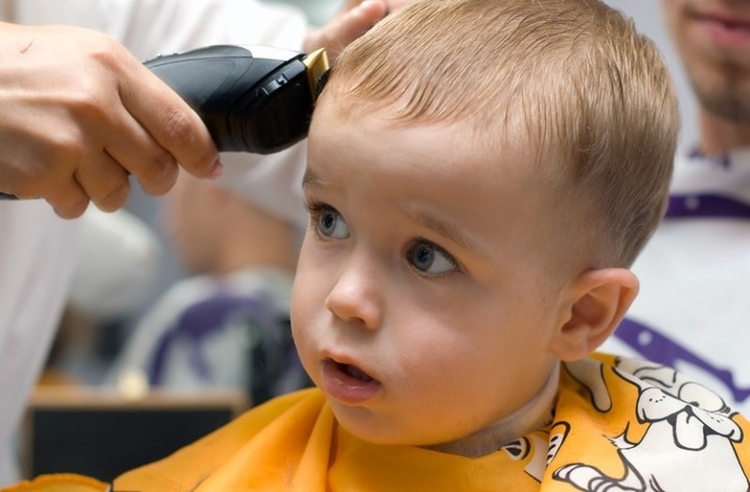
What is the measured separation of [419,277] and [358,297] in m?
0.05

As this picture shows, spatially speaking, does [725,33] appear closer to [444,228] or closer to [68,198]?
[444,228]

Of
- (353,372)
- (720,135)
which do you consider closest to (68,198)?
(353,372)

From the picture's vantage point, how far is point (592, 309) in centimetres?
94

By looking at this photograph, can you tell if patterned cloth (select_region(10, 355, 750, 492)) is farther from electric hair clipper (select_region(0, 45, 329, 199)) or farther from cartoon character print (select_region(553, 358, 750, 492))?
electric hair clipper (select_region(0, 45, 329, 199))

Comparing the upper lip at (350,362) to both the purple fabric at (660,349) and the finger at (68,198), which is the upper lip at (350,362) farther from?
the purple fabric at (660,349)

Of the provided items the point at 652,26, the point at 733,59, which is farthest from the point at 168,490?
the point at 652,26

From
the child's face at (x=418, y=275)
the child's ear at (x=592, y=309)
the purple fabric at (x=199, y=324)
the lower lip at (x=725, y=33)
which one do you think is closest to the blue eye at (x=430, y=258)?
the child's face at (x=418, y=275)

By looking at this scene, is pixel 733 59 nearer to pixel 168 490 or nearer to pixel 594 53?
pixel 594 53

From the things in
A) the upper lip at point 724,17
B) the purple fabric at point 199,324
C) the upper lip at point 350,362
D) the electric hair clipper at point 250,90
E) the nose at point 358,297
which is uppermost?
the electric hair clipper at point 250,90

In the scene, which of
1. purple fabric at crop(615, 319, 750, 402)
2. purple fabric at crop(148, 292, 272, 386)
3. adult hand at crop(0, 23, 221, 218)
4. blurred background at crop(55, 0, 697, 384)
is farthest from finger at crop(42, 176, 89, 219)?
blurred background at crop(55, 0, 697, 384)

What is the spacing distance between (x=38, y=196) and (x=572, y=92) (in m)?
0.44

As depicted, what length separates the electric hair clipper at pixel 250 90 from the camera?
931 millimetres

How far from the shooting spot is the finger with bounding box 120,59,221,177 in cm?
90

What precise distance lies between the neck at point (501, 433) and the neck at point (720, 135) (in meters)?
0.76
